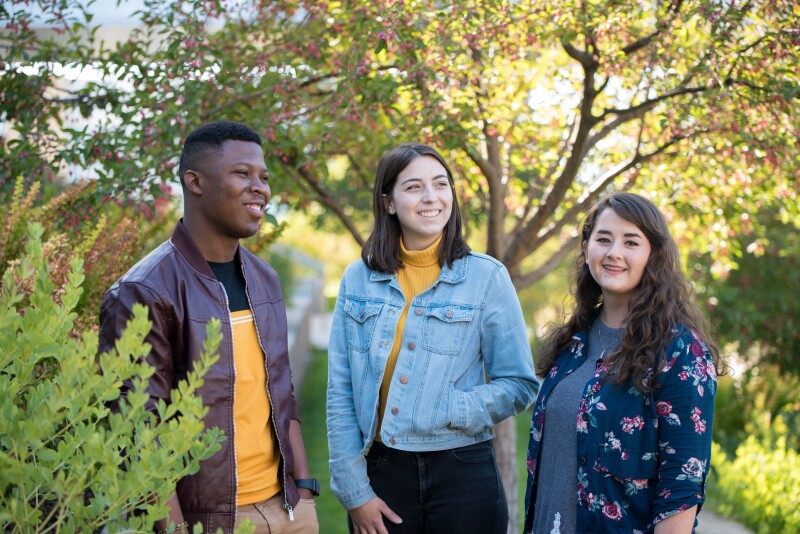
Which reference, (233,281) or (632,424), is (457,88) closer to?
(233,281)

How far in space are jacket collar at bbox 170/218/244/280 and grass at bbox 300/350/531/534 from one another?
4.29m

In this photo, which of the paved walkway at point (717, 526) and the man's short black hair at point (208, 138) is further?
the paved walkway at point (717, 526)

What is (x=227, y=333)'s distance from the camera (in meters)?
2.67

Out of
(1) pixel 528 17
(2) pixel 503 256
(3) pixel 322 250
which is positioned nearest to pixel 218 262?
(1) pixel 528 17

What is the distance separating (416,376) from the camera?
3057 mm

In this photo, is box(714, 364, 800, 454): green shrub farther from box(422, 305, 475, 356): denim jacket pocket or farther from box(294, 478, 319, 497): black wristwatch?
box(294, 478, 319, 497): black wristwatch

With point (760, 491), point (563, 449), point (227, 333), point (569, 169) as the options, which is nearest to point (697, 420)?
point (563, 449)

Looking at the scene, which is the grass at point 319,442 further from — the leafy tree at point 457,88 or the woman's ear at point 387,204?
the woman's ear at point 387,204

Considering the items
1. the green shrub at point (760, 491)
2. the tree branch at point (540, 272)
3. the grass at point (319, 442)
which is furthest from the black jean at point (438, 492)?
the grass at point (319, 442)

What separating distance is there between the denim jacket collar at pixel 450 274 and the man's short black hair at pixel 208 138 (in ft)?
2.38

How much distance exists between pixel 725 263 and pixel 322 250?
23.0m

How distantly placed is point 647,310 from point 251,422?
1.29 m

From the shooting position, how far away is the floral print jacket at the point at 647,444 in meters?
2.56

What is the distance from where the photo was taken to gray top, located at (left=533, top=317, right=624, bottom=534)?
2.86 m
